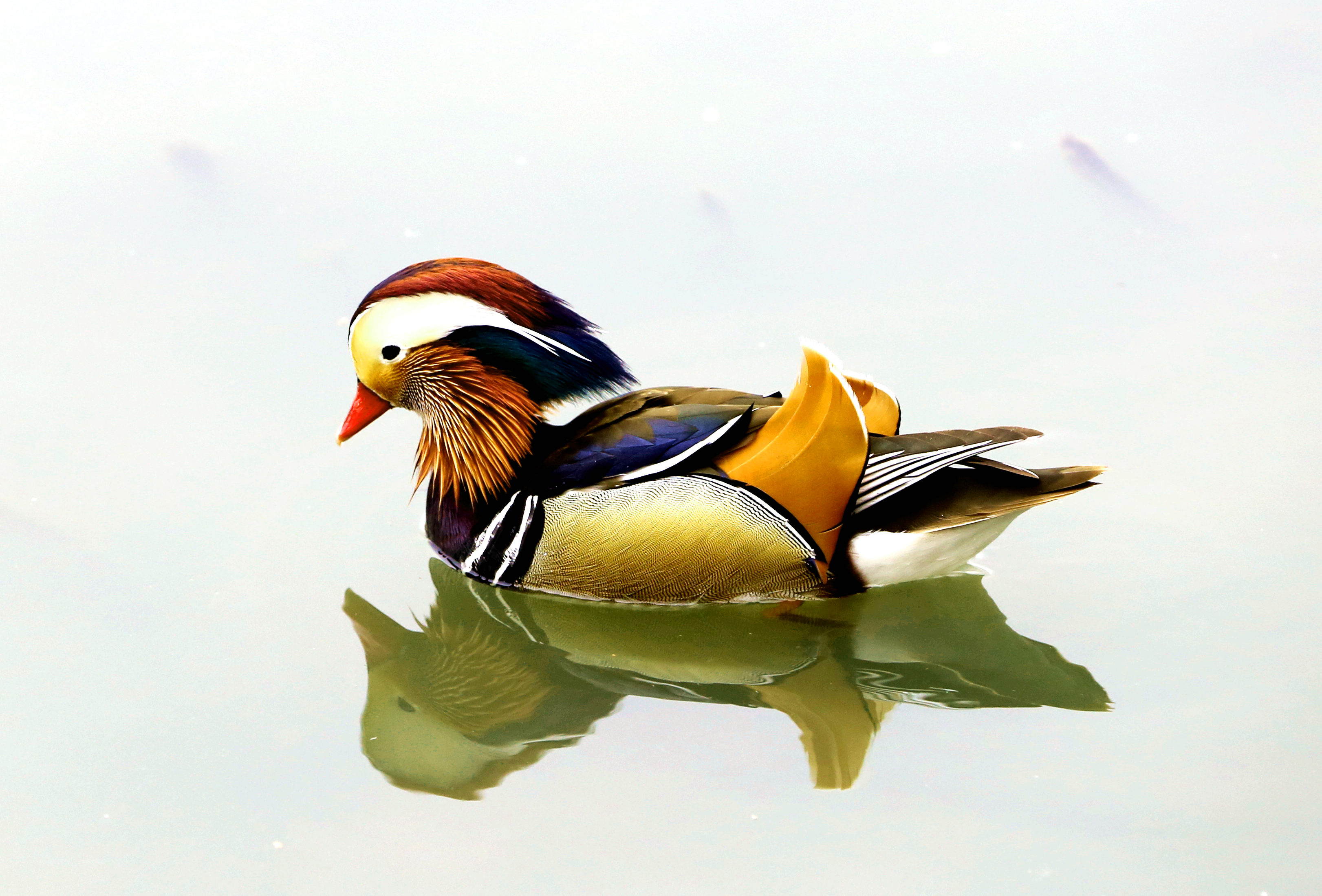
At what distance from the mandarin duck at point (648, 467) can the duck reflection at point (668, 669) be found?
0.09m

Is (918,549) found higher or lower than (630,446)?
lower

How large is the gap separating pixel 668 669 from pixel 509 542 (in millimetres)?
615

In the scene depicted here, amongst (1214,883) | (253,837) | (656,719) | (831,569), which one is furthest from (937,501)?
(253,837)

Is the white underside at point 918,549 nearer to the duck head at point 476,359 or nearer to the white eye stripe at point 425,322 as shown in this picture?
the duck head at point 476,359

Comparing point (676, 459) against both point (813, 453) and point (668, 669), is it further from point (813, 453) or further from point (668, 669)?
point (668, 669)

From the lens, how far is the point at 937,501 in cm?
361

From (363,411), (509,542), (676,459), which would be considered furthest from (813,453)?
(363,411)

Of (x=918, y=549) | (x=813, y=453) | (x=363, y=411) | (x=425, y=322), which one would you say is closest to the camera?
(x=813, y=453)

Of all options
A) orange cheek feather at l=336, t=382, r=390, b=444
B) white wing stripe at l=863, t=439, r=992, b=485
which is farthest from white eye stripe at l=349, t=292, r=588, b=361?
white wing stripe at l=863, t=439, r=992, b=485

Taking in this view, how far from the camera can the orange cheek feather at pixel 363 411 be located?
395 cm

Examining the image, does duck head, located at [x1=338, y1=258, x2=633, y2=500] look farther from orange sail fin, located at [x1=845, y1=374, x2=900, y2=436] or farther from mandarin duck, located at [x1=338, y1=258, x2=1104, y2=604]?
orange sail fin, located at [x1=845, y1=374, x2=900, y2=436]

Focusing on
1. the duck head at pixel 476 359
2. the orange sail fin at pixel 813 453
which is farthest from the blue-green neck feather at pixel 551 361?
the orange sail fin at pixel 813 453

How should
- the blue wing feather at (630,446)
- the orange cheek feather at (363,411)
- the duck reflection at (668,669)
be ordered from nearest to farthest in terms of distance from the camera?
1. the duck reflection at (668,669)
2. the blue wing feather at (630,446)
3. the orange cheek feather at (363,411)

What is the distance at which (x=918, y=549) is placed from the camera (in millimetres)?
3621
